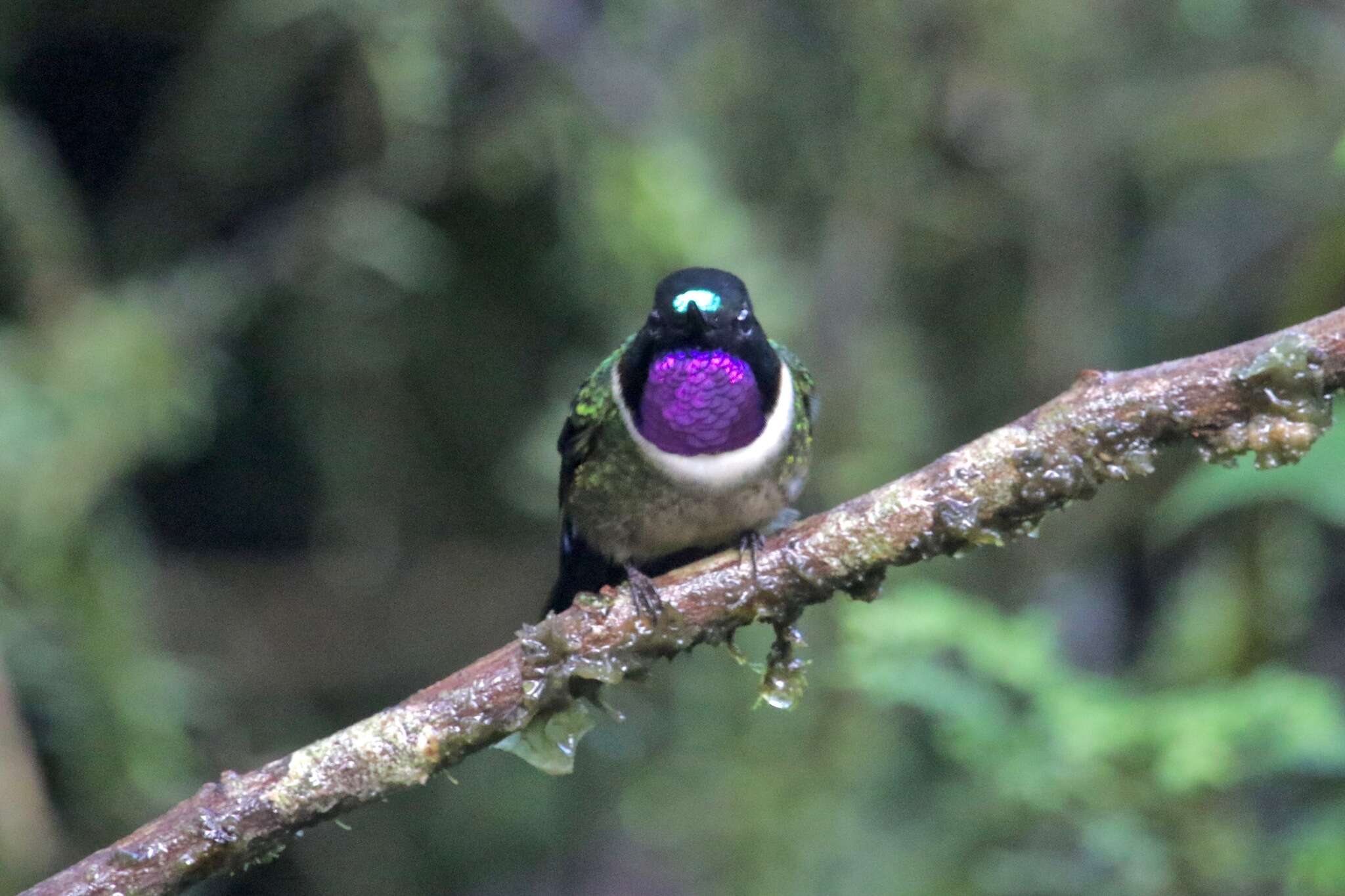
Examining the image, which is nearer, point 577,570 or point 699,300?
point 699,300

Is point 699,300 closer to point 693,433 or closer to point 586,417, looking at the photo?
point 693,433

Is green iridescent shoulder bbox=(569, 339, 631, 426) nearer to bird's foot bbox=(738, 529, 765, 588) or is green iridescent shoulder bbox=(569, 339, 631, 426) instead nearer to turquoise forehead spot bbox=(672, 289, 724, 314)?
turquoise forehead spot bbox=(672, 289, 724, 314)

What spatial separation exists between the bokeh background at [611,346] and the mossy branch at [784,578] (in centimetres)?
100

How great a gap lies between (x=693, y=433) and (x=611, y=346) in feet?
5.07

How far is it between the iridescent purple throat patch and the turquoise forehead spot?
96 millimetres

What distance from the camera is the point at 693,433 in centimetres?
259

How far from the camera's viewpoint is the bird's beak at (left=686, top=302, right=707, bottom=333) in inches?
99.3

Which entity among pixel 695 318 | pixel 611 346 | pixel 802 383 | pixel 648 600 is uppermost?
pixel 611 346

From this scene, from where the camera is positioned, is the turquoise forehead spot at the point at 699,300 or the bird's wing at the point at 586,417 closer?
the turquoise forehead spot at the point at 699,300

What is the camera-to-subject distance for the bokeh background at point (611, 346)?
10.9 ft

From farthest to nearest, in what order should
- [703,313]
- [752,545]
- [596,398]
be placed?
[596,398]
[703,313]
[752,545]

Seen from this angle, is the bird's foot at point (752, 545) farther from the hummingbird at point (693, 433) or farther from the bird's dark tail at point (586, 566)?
the bird's dark tail at point (586, 566)

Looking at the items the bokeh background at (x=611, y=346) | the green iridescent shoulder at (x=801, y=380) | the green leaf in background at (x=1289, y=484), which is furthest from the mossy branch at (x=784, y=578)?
the bokeh background at (x=611, y=346)

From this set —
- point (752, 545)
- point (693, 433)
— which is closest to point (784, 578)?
point (752, 545)
